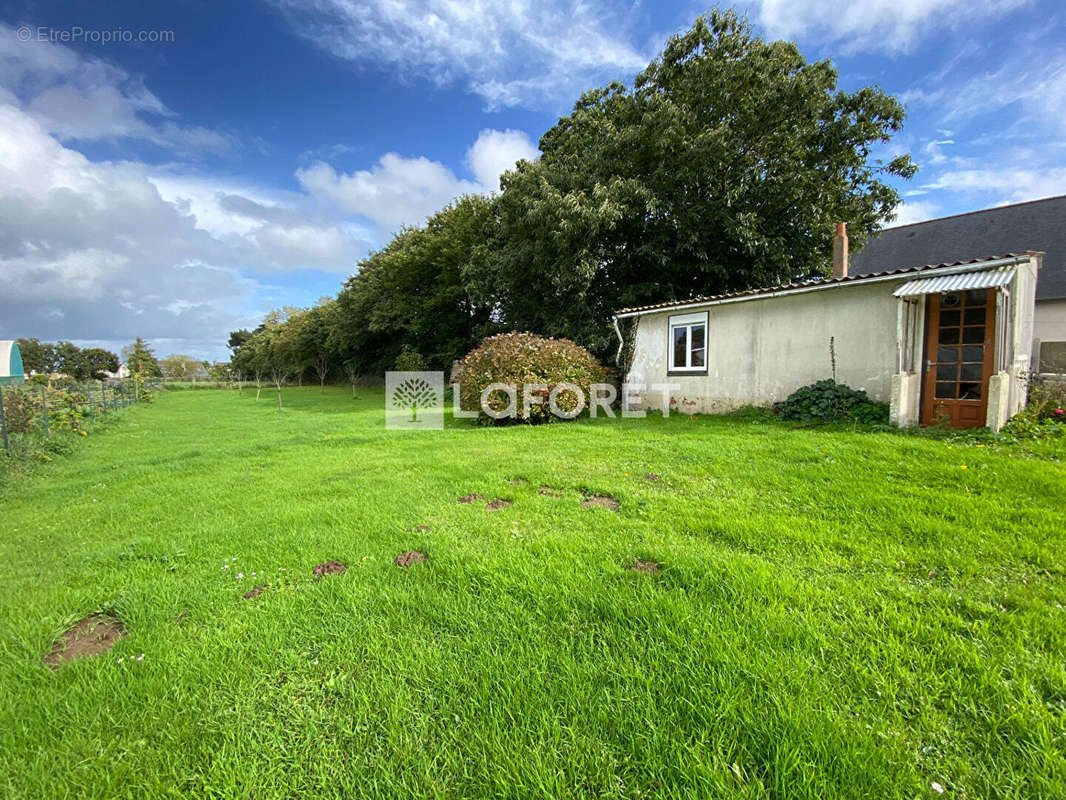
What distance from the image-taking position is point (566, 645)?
1.90 meters

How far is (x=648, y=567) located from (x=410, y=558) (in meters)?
1.61

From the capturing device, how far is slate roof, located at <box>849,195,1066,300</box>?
1319 centimetres

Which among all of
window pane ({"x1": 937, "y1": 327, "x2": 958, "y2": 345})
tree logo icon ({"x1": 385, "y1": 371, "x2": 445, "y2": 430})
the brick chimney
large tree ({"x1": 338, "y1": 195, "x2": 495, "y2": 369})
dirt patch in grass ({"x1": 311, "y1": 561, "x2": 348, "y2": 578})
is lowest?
dirt patch in grass ({"x1": 311, "y1": 561, "x2": 348, "y2": 578})

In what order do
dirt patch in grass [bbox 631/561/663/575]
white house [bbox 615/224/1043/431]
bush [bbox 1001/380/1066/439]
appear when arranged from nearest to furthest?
dirt patch in grass [bbox 631/561/663/575] → bush [bbox 1001/380/1066/439] → white house [bbox 615/224/1043/431]

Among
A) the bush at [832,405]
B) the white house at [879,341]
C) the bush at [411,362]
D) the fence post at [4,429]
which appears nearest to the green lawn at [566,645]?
the white house at [879,341]

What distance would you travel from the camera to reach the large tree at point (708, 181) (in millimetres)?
11586

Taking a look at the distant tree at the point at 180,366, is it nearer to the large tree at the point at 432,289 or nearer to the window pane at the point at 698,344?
the large tree at the point at 432,289

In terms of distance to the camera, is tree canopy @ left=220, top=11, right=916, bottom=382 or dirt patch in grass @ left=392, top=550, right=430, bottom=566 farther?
tree canopy @ left=220, top=11, right=916, bottom=382

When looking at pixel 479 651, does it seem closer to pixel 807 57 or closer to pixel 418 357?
pixel 807 57

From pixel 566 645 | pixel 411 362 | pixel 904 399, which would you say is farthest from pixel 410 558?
pixel 411 362

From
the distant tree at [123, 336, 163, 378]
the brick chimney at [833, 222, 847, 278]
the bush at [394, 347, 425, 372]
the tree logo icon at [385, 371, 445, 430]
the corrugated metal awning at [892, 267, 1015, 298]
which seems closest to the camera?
the corrugated metal awning at [892, 267, 1015, 298]

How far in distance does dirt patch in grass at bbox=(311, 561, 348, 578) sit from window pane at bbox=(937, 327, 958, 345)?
8451 millimetres

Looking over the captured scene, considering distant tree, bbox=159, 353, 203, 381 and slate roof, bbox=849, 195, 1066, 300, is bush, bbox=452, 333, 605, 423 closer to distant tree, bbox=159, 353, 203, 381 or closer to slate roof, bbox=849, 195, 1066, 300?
slate roof, bbox=849, 195, 1066, 300

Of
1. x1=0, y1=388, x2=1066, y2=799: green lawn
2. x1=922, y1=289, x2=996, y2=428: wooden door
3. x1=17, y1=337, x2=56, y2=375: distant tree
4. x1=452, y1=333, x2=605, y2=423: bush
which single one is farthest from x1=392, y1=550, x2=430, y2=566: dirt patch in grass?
x1=17, y1=337, x2=56, y2=375: distant tree
